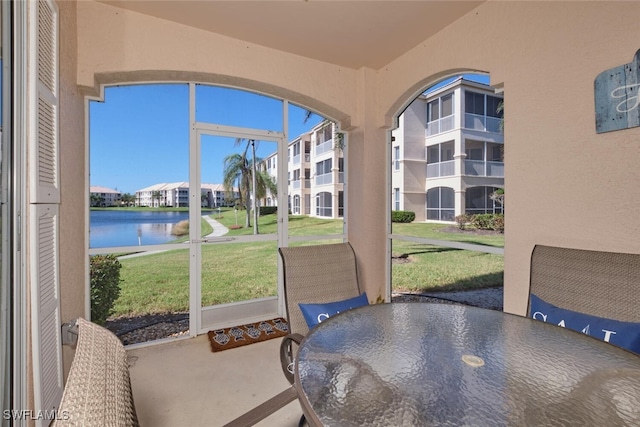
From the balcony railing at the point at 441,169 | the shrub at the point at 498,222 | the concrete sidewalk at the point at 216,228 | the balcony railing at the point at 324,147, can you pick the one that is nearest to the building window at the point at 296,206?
the balcony railing at the point at 324,147

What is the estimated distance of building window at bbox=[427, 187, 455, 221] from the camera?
300cm

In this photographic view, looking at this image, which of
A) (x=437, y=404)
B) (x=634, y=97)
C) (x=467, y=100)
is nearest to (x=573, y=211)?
(x=634, y=97)

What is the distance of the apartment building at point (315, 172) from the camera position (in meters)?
3.63

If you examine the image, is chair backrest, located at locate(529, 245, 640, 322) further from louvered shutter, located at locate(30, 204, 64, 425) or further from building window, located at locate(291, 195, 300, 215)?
louvered shutter, located at locate(30, 204, 64, 425)

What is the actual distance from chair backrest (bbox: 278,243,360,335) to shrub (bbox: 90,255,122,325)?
5.86 ft

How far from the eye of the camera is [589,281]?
1640mm

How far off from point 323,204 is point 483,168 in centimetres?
196

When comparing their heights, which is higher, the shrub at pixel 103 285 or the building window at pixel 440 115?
the building window at pixel 440 115

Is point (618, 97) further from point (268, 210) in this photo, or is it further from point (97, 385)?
point (268, 210)

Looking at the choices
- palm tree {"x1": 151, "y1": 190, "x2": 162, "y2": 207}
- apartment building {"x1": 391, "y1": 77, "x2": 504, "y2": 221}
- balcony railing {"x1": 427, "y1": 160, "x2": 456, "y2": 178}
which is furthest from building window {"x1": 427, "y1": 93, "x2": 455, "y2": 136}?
palm tree {"x1": 151, "y1": 190, "x2": 162, "y2": 207}

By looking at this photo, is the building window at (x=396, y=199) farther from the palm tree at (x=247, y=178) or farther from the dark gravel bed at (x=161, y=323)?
the palm tree at (x=247, y=178)

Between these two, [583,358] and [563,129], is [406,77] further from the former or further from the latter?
[583,358]

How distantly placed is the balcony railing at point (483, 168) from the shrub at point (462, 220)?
1.39 ft

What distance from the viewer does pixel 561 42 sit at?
1.96m
